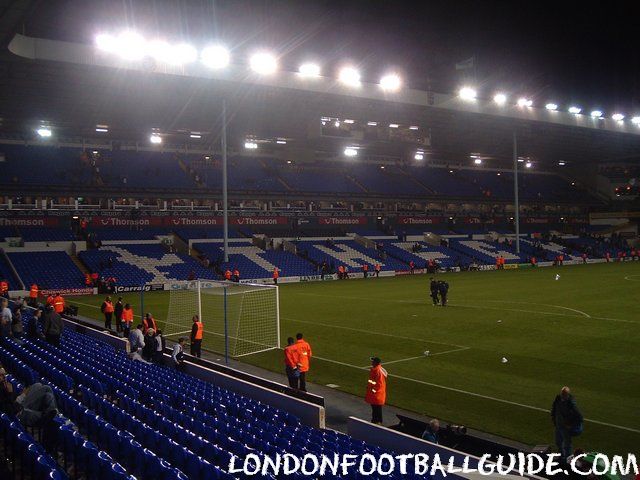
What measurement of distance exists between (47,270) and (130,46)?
675 inches

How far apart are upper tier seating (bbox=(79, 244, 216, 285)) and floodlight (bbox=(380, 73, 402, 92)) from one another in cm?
1827

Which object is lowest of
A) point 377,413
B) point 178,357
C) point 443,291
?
point 377,413

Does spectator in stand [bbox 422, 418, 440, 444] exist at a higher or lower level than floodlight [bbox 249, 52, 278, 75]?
lower

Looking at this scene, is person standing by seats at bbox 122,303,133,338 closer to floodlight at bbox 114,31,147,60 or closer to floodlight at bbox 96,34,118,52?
floodlight at bbox 114,31,147,60

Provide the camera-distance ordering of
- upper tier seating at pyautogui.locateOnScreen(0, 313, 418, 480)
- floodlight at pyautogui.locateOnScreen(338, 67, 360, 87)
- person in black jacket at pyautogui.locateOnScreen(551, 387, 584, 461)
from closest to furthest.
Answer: upper tier seating at pyautogui.locateOnScreen(0, 313, 418, 480) < person in black jacket at pyautogui.locateOnScreen(551, 387, 584, 461) < floodlight at pyautogui.locateOnScreen(338, 67, 360, 87)

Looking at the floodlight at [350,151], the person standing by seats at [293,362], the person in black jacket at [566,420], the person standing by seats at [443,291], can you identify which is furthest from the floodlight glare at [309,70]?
the person in black jacket at [566,420]

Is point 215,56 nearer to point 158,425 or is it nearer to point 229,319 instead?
point 229,319

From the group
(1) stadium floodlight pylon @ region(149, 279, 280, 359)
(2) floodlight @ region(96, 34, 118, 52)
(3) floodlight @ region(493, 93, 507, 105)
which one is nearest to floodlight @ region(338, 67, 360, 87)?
(3) floodlight @ region(493, 93, 507, 105)

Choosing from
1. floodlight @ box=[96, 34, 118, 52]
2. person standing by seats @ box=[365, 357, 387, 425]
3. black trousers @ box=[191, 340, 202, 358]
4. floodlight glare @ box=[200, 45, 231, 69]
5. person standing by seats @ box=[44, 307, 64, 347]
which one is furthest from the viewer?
floodlight glare @ box=[200, 45, 231, 69]

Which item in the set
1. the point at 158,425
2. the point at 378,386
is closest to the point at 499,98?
the point at 378,386

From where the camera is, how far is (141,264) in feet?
134

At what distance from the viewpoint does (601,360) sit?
1527cm

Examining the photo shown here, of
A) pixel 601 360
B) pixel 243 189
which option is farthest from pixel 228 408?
pixel 243 189

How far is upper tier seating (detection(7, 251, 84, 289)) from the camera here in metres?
35.4
